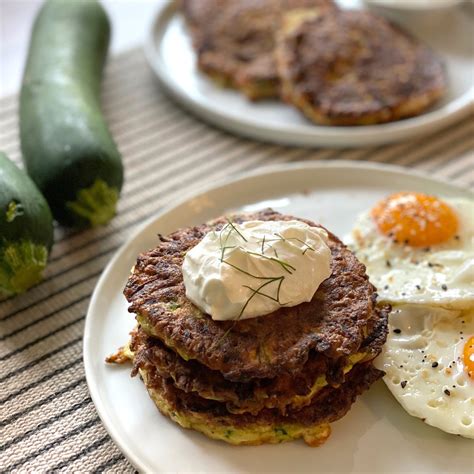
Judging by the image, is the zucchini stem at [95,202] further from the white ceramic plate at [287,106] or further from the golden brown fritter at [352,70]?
the golden brown fritter at [352,70]

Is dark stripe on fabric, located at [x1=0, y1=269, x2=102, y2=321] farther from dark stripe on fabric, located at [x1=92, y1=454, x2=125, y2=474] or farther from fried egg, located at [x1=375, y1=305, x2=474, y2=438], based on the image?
fried egg, located at [x1=375, y1=305, x2=474, y2=438]

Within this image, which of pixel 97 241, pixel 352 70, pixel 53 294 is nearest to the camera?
pixel 53 294

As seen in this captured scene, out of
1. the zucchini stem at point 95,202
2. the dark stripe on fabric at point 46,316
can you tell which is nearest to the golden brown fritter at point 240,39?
the zucchini stem at point 95,202

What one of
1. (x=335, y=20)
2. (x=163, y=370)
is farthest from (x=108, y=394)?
(x=335, y=20)

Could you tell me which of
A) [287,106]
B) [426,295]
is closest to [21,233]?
[426,295]

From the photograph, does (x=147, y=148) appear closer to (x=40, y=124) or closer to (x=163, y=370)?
(x=40, y=124)

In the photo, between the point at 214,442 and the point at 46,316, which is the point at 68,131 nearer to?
the point at 46,316
